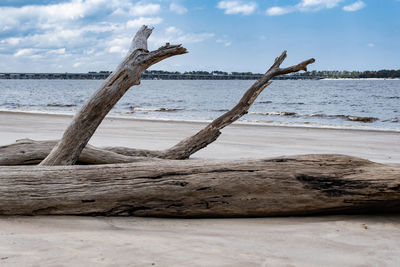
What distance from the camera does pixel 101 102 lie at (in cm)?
429

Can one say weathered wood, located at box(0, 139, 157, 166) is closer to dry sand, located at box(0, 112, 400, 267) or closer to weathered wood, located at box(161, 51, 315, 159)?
weathered wood, located at box(161, 51, 315, 159)

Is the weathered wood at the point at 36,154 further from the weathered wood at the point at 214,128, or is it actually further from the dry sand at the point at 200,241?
the dry sand at the point at 200,241

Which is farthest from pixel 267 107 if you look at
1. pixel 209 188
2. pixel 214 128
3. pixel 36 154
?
pixel 209 188

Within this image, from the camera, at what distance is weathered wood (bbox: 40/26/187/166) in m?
4.26

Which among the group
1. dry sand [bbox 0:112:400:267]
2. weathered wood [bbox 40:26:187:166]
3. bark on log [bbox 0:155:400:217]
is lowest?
dry sand [bbox 0:112:400:267]

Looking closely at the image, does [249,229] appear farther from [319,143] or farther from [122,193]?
[319,143]

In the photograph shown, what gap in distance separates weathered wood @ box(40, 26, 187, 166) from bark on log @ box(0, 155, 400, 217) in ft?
2.66

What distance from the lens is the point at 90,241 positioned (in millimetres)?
2643

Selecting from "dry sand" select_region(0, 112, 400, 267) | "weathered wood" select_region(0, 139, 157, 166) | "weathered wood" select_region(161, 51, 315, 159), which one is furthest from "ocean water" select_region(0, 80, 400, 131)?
"dry sand" select_region(0, 112, 400, 267)

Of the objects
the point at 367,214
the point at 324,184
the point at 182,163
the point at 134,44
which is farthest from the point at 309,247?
the point at 134,44

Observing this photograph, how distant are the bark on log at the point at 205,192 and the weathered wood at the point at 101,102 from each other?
0.81 meters

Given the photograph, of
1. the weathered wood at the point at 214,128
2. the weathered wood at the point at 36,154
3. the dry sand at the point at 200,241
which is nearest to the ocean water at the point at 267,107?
the weathered wood at the point at 214,128

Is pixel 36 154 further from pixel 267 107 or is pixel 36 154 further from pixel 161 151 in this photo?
pixel 267 107

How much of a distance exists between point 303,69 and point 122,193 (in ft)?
9.57
